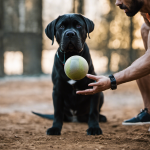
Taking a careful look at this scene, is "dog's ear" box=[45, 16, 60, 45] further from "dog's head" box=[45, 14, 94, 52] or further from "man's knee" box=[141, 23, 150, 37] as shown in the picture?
"man's knee" box=[141, 23, 150, 37]

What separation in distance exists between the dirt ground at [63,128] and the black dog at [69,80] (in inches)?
6.9

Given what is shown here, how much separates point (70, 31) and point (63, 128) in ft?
3.82

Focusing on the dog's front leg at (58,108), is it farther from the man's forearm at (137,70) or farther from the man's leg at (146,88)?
the man's leg at (146,88)

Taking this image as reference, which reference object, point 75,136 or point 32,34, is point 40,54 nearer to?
point 32,34

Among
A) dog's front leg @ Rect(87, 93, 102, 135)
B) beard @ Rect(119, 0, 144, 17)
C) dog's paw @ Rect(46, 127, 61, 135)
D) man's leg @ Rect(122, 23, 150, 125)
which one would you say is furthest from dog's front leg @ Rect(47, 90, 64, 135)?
beard @ Rect(119, 0, 144, 17)

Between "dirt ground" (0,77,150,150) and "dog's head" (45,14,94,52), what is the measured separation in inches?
38.6

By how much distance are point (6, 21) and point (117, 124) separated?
19.0 ft

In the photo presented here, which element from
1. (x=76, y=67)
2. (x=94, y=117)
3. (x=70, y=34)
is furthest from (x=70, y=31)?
(x=94, y=117)

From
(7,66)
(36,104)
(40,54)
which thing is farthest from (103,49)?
(36,104)

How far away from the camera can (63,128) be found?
2783 mm

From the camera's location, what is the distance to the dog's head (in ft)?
8.52

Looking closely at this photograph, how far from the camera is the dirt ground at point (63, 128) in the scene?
2039 millimetres

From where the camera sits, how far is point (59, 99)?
8.80ft

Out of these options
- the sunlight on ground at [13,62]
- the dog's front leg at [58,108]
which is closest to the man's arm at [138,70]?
the dog's front leg at [58,108]
